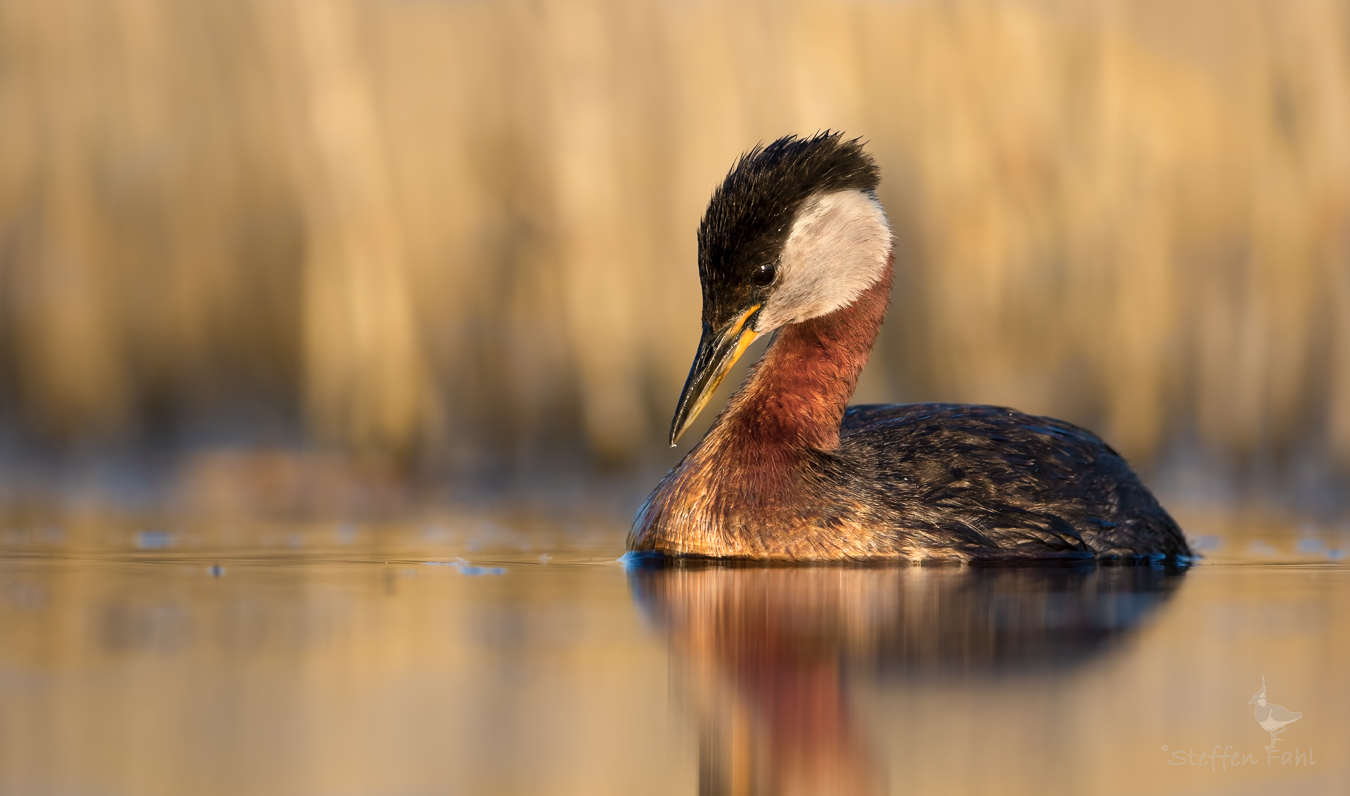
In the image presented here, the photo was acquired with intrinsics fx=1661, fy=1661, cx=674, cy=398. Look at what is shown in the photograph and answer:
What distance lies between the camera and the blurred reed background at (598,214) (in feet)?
40.4

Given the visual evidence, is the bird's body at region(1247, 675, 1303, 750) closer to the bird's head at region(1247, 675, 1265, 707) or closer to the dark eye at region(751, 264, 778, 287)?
the bird's head at region(1247, 675, 1265, 707)

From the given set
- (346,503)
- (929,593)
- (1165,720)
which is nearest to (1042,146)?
(346,503)

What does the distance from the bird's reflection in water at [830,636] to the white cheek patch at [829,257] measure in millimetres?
1311

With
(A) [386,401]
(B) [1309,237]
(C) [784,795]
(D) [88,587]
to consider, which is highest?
(B) [1309,237]

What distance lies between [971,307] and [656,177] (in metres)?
2.73

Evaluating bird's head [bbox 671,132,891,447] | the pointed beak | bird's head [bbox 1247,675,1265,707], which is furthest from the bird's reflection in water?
bird's head [bbox 671,132,891,447]

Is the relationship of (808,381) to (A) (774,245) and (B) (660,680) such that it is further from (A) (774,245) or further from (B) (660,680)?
(B) (660,680)

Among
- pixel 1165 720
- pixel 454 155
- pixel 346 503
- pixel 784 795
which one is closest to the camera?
pixel 784 795

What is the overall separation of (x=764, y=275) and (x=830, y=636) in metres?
2.88

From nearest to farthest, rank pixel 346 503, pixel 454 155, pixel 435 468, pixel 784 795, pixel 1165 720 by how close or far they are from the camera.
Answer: pixel 784 795 → pixel 1165 720 → pixel 346 503 → pixel 435 468 → pixel 454 155

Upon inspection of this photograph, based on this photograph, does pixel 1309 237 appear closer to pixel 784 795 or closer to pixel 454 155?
pixel 454 155

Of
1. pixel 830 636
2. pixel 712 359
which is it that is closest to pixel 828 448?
pixel 712 359

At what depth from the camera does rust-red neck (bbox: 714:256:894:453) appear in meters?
7.59

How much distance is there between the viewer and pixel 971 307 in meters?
13.3
